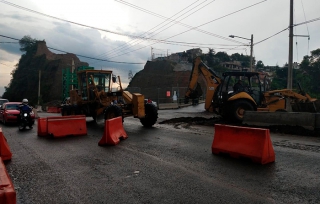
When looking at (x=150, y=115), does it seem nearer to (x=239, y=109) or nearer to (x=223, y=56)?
(x=239, y=109)

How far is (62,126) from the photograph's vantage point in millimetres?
11852


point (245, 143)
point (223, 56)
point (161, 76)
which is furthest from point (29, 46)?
point (245, 143)

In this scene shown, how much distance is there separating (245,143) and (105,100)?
35.2 feet

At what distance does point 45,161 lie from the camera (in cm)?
738

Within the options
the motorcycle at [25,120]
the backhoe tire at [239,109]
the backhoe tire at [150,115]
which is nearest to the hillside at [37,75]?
the motorcycle at [25,120]

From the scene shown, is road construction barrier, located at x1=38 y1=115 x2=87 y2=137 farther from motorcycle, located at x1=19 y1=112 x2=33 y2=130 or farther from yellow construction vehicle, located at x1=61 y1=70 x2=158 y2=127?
motorcycle, located at x1=19 y1=112 x2=33 y2=130

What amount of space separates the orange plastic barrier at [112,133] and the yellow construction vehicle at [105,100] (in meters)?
3.13

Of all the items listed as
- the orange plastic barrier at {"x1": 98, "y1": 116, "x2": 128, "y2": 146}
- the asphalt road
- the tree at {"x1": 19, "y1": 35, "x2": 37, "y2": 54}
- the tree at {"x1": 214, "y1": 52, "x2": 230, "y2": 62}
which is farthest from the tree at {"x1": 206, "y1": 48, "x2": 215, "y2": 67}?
the asphalt road

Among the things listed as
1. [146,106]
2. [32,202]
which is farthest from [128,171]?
[146,106]

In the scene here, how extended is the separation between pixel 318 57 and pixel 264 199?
163 feet

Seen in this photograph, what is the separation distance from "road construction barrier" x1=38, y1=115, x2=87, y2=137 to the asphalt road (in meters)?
2.43

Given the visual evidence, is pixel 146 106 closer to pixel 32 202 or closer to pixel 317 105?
pixel 317 105

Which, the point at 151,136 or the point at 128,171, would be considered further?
the point at 151,136

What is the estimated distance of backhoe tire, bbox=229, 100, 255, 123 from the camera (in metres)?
14.9
